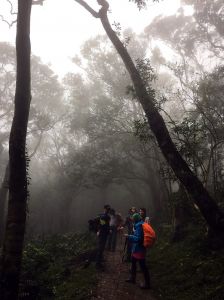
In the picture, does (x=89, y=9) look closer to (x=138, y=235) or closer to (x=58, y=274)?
(x=138, y=235)

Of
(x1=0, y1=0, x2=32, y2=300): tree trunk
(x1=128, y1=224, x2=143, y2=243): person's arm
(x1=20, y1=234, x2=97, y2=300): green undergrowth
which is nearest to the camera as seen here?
(x1=0, y1=0, x2=32, y2=300): tree trunk

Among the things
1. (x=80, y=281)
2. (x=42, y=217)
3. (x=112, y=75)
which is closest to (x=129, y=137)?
(x=112, y=75)

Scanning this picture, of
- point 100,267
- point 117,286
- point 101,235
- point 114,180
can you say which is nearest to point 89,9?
point 101,235

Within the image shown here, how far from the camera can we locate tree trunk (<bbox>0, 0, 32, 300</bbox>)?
608 centimetres

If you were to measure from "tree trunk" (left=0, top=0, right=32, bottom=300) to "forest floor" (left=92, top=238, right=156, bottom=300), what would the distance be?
9.22 feet

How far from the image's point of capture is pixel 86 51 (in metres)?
32.3

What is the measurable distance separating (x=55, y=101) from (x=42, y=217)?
1257 cm

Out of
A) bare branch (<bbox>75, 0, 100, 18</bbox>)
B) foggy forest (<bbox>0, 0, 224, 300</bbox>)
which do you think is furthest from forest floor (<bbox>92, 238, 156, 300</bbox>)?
bare branch (<bbox>75, 0, 100, 18</bbox>)

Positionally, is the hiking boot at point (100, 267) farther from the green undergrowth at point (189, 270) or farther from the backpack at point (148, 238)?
the backpack at point (148, 238)

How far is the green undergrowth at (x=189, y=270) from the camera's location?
24.5 ft

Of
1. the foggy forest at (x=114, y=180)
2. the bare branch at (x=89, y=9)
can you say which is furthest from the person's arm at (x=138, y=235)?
the bare branch at (x=89, y=9)

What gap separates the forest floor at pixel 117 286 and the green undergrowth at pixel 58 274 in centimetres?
28

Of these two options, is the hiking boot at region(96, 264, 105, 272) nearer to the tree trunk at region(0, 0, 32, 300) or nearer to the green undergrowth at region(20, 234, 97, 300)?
the green undergrowth at region(20, 234, 97, 300)

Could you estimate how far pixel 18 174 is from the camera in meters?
6.62
